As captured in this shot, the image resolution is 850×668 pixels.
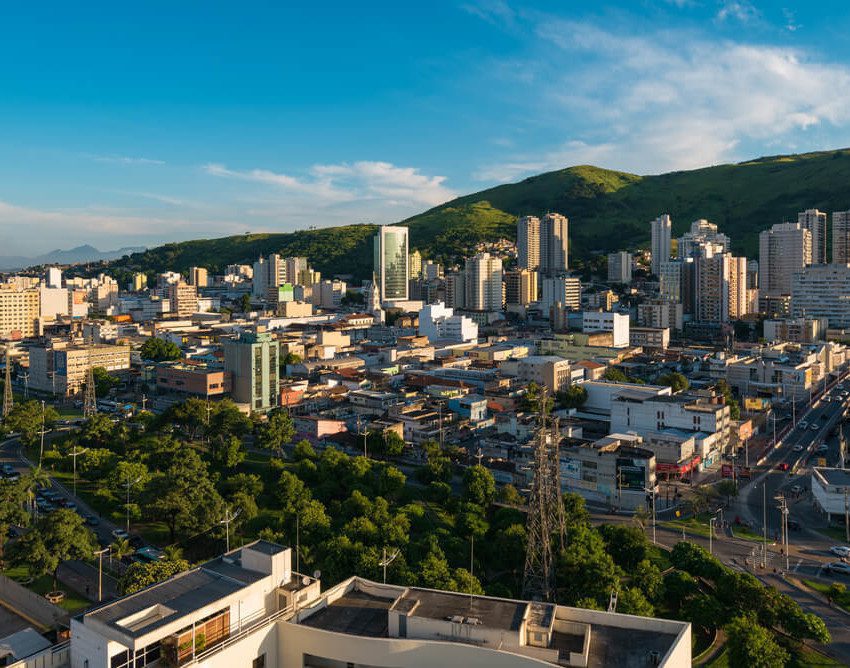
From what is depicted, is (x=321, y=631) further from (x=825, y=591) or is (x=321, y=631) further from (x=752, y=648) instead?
(x=825, y=591)

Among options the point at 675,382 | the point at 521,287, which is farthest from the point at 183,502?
the point at 521,287

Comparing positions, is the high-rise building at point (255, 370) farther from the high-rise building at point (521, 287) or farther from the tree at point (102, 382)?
the high-rise building at point (521, 287)

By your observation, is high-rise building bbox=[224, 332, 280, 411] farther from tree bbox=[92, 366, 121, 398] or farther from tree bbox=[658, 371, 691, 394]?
tree bbox=[658, 371, 691, 394]

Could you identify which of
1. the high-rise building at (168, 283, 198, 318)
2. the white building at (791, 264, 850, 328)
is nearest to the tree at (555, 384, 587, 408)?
the white building at (791, 264, 850, 328)

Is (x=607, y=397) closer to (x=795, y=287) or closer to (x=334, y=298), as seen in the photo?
(x=795, y=287)

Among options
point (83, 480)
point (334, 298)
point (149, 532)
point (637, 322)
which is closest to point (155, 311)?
point (334, 298)
